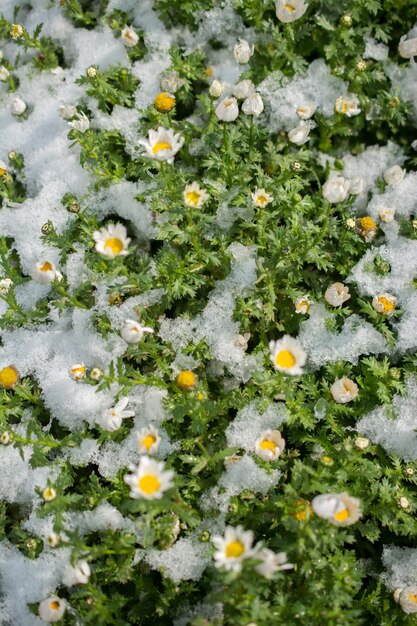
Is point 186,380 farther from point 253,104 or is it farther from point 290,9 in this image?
point 290,9

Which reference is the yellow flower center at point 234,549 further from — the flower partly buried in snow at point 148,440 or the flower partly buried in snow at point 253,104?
the flower partly buried in snow at point 253,104

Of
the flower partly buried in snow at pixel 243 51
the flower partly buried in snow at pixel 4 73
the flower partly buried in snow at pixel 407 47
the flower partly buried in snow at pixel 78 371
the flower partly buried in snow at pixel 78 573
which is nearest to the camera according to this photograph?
the flower partly buried in snow at pixel 78 573

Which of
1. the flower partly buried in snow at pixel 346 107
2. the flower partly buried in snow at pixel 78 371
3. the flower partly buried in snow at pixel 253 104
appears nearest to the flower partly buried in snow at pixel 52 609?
the flower partly buried in snow at pixel 78 371

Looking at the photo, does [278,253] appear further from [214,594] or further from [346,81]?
[214,594]

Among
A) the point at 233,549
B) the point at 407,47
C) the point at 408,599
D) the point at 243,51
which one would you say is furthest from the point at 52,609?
the point at 407,47

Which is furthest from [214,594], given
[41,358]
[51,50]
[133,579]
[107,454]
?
[51,50]

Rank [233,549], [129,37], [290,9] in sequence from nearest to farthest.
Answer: [233,549]
[290,9]
[129,37]
